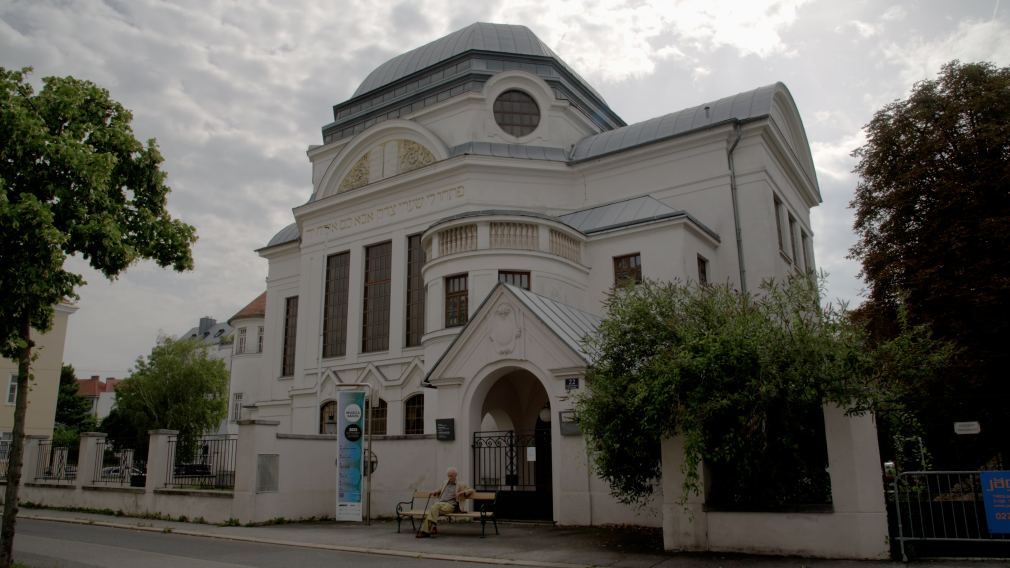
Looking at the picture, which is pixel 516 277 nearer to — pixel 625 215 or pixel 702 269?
pixel 625 215

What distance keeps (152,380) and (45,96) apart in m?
48.1

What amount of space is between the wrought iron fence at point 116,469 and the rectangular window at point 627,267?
607 inches

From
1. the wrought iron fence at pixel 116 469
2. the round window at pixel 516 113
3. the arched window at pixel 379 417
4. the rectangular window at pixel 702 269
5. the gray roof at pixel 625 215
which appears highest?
the round window at pixel 516 113

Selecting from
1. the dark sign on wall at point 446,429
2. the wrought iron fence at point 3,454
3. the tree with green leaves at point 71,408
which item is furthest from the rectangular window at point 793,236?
the tree with green leaves at point 71,408

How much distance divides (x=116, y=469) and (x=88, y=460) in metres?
0.78

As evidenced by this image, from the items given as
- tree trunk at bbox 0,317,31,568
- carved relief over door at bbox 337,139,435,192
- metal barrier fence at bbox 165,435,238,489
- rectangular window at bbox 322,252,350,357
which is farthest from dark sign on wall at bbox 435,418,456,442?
carved relief over door at bbox 337,139,435,192

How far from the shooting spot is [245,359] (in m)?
51.3

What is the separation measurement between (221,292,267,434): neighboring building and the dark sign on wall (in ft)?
115

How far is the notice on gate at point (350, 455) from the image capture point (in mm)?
16891

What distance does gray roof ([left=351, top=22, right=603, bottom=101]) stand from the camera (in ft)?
112

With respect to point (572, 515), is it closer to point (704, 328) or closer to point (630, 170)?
point (704, 328)

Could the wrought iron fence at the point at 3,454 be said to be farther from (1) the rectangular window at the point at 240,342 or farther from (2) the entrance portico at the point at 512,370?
(1) the rectangular window at the point at 240,342

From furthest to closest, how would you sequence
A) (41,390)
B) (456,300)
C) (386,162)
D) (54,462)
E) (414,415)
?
1. (41,390)
2. (386,162)
3. (414,415)
4. (456,300)
5. (54,462)

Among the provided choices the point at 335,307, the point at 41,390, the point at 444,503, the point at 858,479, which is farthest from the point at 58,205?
the point at 41,390
